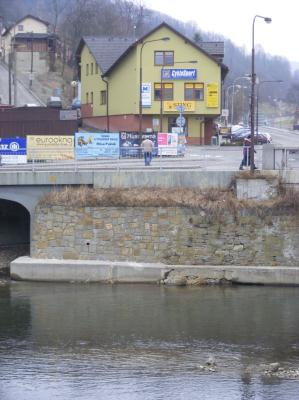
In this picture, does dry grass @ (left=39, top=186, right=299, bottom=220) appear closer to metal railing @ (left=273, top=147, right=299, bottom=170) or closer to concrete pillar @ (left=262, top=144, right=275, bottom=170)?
metal railing @ (left=273, top=147, right=299, bottom=170)

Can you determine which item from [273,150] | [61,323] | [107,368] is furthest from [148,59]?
[107,368]

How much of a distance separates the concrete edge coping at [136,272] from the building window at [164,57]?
41635 millimetres

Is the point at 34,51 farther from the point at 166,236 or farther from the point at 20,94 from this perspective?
the point at 166,236

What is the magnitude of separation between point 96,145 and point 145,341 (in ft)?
56.0

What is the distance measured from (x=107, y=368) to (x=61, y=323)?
528 cm

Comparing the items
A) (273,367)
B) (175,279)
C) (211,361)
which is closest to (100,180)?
(175,279)

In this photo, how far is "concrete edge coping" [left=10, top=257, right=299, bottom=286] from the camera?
106ft

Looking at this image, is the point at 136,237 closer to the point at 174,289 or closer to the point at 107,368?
the point at 174,289

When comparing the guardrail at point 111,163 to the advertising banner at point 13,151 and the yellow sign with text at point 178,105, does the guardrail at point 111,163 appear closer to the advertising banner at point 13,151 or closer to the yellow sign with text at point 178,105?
the advertising banner at point 13,151

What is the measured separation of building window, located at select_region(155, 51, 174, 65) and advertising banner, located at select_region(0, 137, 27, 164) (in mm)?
35985

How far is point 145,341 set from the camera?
24.5m

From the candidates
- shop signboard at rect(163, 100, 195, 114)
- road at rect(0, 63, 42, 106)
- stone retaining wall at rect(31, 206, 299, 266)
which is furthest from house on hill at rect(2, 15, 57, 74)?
stone retaining wall at rect(31, 206, 299, 266)

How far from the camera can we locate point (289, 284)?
32.3 meters

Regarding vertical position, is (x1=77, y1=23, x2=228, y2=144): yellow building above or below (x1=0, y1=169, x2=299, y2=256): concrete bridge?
above
